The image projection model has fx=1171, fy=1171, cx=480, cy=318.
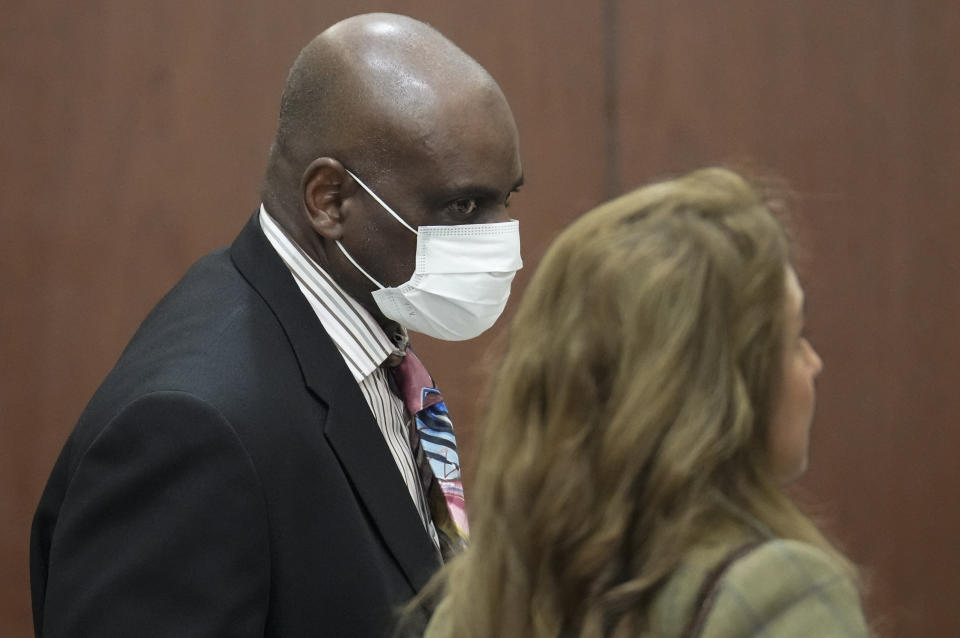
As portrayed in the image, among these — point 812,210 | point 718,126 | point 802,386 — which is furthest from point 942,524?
point 802,386

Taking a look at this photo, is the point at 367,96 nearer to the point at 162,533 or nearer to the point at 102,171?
the point at 162,533

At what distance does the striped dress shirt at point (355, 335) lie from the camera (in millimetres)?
1407

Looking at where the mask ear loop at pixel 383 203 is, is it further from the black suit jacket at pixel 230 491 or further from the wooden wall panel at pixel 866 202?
the wooden wall panel at pixel 866 202

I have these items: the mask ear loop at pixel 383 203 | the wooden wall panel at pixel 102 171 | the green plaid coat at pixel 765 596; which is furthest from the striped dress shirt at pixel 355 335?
the wooden wall panel at pixel 102 171

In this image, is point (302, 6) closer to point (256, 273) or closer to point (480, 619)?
point (256, 273)

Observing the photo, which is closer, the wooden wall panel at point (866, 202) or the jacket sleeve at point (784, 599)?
the jacket sleeve at point (784, 599)

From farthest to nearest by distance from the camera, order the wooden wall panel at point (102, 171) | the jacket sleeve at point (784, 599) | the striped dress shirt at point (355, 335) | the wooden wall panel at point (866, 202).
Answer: the wooden wall panel at point (866, 202)
the wooden wall panel at point (102, 171)
the striped dress shirt at point (355, 335)
the jacket sleeve at point (784, 599)

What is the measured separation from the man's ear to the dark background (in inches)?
35.5

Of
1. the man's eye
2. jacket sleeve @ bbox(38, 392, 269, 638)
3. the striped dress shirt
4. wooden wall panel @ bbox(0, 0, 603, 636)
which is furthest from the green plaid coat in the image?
wooden wall panel @ bbox(0, 0, 603, 636)

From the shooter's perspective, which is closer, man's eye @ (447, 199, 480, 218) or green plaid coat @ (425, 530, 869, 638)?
green plaid coat @ (425, 530, 869, 638)

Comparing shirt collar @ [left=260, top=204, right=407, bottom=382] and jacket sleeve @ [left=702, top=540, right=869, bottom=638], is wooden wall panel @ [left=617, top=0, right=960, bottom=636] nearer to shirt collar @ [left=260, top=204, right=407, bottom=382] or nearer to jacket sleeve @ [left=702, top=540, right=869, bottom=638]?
shirt collar @ [left=260, top=204, right=407, bottom=382]

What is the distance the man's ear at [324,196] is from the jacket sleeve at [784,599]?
2.65ft

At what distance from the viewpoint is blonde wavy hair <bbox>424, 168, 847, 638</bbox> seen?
78 centimetres

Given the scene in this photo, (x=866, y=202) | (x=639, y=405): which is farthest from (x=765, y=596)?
(x=866, y=202)
